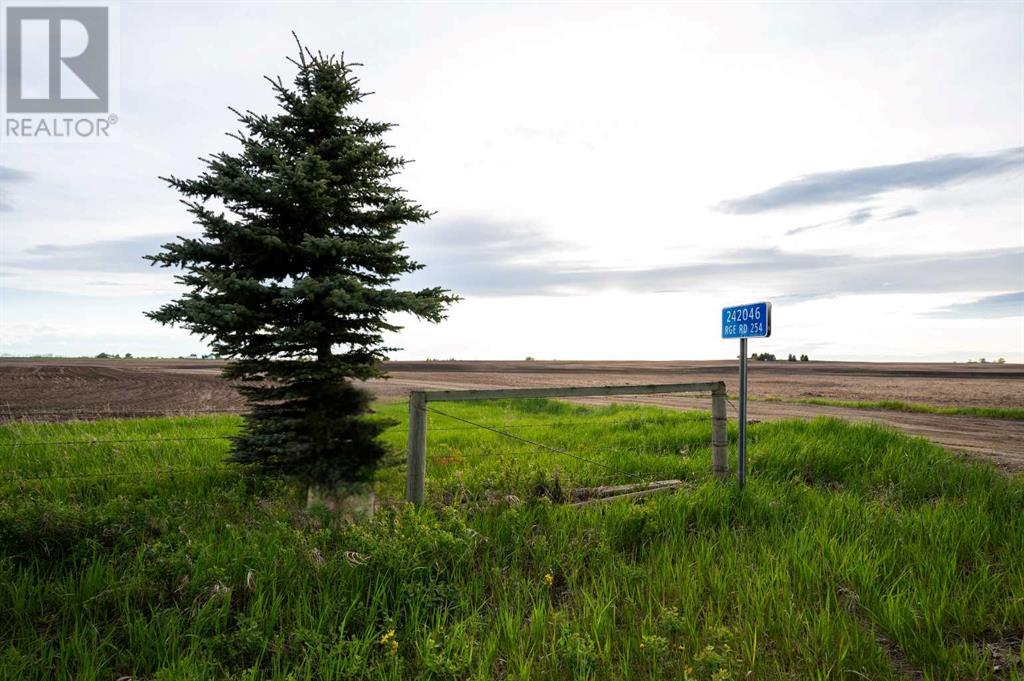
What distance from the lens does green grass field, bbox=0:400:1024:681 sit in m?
4.12

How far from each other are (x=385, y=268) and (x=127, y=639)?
4.68 m

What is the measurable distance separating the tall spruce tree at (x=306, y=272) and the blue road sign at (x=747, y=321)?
13.3 feet

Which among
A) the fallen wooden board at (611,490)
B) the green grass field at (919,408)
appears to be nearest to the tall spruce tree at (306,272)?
the fallen wooden board at (611,490)

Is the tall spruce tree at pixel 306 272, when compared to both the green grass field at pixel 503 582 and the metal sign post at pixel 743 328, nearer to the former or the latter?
the green grass field at pixel 503 582

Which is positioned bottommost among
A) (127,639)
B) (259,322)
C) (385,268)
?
(127,639)

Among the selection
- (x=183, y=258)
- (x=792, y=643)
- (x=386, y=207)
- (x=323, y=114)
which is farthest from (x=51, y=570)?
(x=792, y=643)

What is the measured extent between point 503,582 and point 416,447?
2.02 metres

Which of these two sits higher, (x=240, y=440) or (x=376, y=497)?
(x=240, y=440)

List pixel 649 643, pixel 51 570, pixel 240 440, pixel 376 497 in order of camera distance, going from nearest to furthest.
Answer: pixel 649 643 < pixel 51 570 < pixel 240 440 < pixel 376 497

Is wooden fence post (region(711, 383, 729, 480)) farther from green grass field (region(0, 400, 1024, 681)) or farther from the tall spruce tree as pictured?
the tall spruce tree

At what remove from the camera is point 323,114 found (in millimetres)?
7238

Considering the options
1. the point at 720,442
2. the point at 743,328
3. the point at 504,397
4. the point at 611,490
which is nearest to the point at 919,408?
the point at 720,442

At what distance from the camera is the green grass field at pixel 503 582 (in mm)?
4121

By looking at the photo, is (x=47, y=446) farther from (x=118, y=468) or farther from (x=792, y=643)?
(x=792, y=643)
